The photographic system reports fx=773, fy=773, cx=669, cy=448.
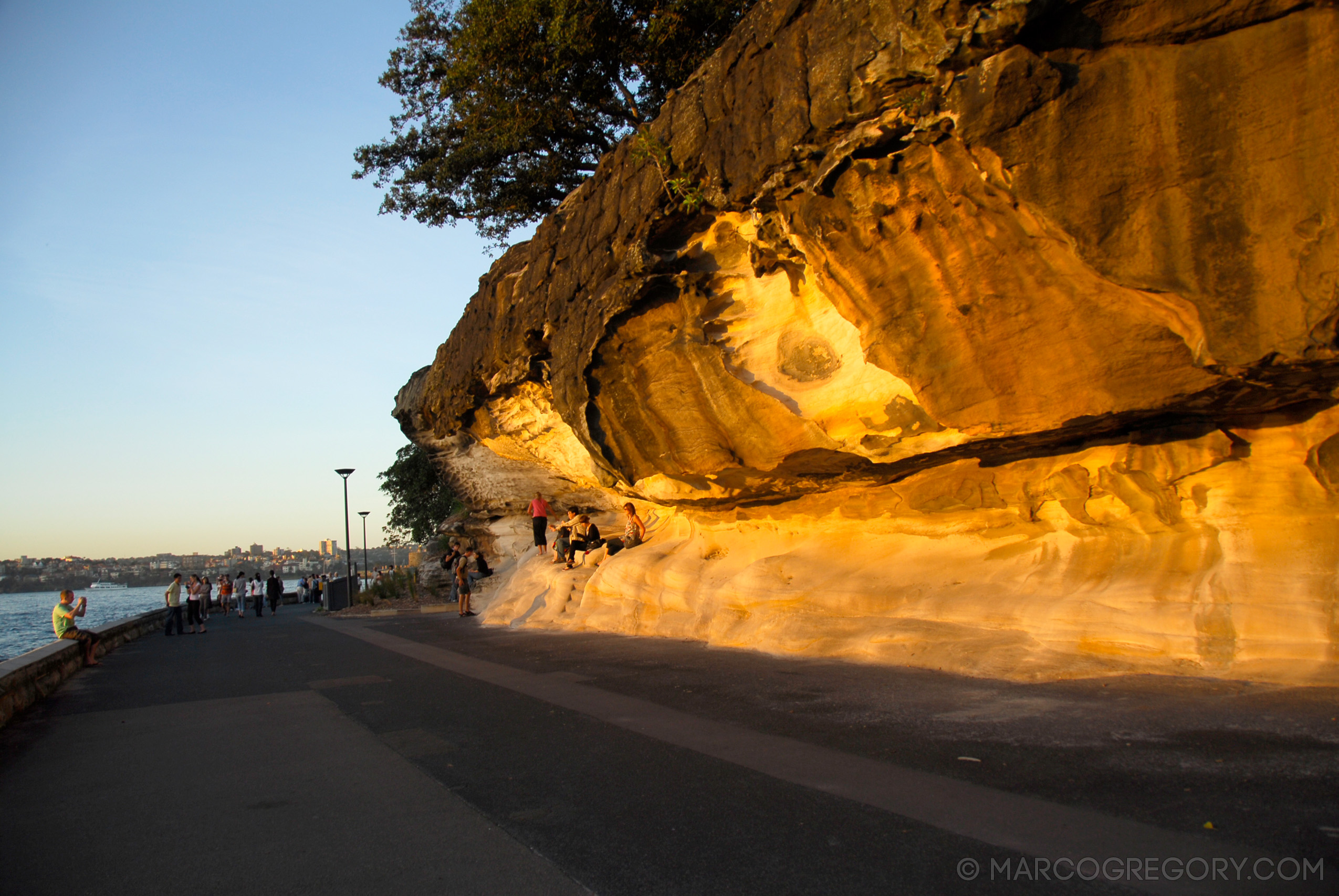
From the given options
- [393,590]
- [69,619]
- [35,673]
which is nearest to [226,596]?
[393,590]

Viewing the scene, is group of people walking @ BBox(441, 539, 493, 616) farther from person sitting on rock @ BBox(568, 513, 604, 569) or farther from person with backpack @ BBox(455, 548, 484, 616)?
person sitting on rock @ BBox(568, 513, 604, 569)

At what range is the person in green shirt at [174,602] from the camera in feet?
60.6

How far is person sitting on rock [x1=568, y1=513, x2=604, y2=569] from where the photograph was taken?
15.9 m

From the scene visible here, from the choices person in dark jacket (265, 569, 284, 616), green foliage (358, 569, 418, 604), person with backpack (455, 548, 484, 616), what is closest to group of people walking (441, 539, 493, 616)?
person with backpack (455, 548, 484, 616)

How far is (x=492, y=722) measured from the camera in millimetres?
6336

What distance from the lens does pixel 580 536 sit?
16.2 metres

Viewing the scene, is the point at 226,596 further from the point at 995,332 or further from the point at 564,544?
the point at 995,332

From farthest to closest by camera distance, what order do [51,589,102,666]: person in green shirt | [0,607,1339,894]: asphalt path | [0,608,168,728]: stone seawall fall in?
1. [51,589,102,666]: person in green shirt
2. [0,608,168,728]: stone seawall
3. [0,607,1339,894]: asphalt path

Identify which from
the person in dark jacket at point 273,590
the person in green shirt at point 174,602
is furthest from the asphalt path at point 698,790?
the person in dark jacket at point 273,590

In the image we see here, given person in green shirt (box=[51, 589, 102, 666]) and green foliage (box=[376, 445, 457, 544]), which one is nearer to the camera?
person in green shirt (box=[51, 589, 102, 666])

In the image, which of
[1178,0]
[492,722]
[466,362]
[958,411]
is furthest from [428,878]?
[466,362]

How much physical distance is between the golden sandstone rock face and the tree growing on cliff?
15.4ft

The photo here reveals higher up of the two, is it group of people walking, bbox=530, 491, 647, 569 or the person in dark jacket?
group of people walking, bbox=530, 491, 647, 569

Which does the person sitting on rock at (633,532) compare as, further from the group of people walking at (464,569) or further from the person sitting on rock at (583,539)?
the group of people walking at (464,569)
